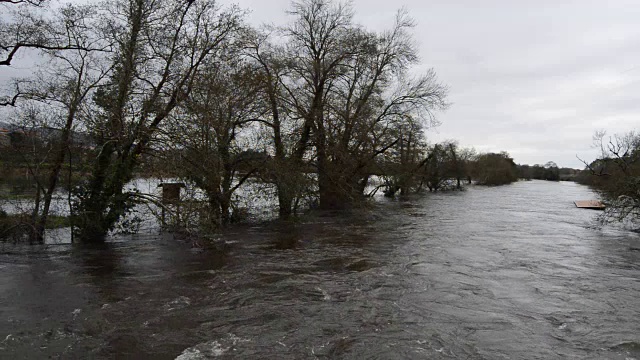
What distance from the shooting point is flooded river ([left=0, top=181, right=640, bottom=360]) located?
248 inches

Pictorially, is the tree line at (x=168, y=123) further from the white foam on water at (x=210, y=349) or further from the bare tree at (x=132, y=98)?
the white foam on water at (x=210, y=349)

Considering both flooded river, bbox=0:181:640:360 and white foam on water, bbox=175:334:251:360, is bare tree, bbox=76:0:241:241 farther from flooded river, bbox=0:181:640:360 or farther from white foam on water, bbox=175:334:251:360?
white foam on water, bbox=175:334:251:360

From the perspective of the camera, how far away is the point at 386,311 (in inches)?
311

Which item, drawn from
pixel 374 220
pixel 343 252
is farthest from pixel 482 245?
pixel 374 220

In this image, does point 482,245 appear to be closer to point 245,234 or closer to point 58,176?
point 245,234

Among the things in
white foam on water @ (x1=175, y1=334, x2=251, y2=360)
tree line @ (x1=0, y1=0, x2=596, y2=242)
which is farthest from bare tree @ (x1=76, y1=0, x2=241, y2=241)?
white foam on water @ (x1=175, y1=334, x2=251, y2=360)

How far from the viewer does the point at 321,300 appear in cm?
852

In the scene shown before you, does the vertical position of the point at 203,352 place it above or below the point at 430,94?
below

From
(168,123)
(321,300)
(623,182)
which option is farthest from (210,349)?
(623,182)

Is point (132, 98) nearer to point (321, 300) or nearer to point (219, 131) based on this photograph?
point (219, 131)

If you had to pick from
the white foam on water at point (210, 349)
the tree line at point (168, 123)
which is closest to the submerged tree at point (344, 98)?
the tree line at point (168, 123)

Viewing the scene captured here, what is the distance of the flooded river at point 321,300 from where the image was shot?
20.6ft

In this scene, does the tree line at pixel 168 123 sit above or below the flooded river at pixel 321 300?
above

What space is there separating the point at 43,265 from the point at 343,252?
8.30 m
